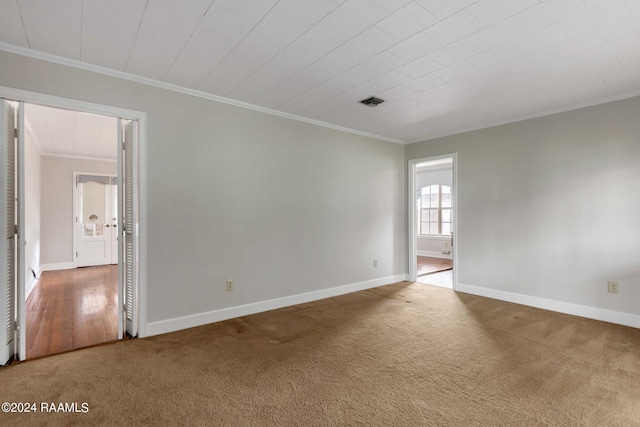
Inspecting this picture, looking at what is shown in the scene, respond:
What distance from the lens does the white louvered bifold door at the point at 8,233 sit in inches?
97.4

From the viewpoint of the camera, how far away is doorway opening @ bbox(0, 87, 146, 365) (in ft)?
8.55

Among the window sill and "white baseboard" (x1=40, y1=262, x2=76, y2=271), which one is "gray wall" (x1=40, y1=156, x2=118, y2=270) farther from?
the window sill

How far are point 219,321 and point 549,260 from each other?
4145 mm

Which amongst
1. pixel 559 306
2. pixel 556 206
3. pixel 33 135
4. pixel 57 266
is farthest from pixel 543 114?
pixel 57 266

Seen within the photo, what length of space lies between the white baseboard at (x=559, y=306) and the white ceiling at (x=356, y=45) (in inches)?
95.9

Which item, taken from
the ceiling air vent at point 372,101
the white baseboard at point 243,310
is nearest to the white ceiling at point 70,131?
the white baseboard at point 243,310

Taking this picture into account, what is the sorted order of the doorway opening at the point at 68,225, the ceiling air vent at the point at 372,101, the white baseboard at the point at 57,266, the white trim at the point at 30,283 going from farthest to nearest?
the white baseboard at the point at 57,266, the white trim at the point at 30,283, the ceiling air vent at the point at 372,101, the doorway opening at the point at 68,225

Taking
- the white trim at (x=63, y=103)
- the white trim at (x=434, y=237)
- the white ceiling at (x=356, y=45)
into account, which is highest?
the white ceiling at (x=356, y=45)

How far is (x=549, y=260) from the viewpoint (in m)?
3.99

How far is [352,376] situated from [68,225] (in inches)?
305

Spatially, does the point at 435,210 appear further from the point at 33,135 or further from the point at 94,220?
the point at 33,135

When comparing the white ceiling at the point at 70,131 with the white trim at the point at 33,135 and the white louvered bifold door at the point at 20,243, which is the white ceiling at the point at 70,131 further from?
the white louvered bifold door at the point at 20,243

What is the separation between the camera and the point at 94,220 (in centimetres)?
762

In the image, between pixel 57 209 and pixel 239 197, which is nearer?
pixel 239 197
